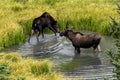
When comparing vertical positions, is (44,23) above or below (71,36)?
above

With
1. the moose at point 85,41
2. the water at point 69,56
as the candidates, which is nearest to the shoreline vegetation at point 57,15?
the water at point 69,56

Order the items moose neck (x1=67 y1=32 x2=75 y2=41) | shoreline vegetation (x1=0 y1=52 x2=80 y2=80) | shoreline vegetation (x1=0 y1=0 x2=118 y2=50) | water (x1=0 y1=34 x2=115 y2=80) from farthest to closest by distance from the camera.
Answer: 1. shoreline vegetation (x1=0 y1=0 x2=118 y2=50)
2. moose neck (x1=67 y1=32 x2=75 y2=41)
3. water (x1=0 y1=34 x2=115 y2=80)
4. shoreline vegetation (x1=0 y1=52 x2=80 y2=80)

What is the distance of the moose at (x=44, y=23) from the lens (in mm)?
18117

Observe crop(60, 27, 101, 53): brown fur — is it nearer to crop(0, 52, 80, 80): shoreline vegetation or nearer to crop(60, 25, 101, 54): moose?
crop(60, 25, 101, 54): moose

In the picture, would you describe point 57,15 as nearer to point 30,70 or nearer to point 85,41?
point 85,41

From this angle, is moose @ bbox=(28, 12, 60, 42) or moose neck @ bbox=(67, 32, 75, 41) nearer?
moose neck @ bbox=(67, 32, 75, 41)

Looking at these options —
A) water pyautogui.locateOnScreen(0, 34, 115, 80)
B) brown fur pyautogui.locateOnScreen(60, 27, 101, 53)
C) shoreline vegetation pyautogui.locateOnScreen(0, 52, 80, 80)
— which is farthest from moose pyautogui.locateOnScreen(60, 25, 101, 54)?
shoreline vegetation pyautogui.locateOnScreen(0, 52, 80, 80)

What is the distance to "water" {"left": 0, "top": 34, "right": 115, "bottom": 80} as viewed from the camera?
1272 centimetres

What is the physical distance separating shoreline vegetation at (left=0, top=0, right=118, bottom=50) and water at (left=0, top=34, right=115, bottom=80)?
1.89ft

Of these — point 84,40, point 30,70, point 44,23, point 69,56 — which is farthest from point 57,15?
point 30,70

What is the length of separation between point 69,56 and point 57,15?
16.9 feet

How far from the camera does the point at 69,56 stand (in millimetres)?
15000

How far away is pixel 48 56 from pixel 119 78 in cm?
841

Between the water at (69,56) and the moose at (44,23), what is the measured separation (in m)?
0.38
